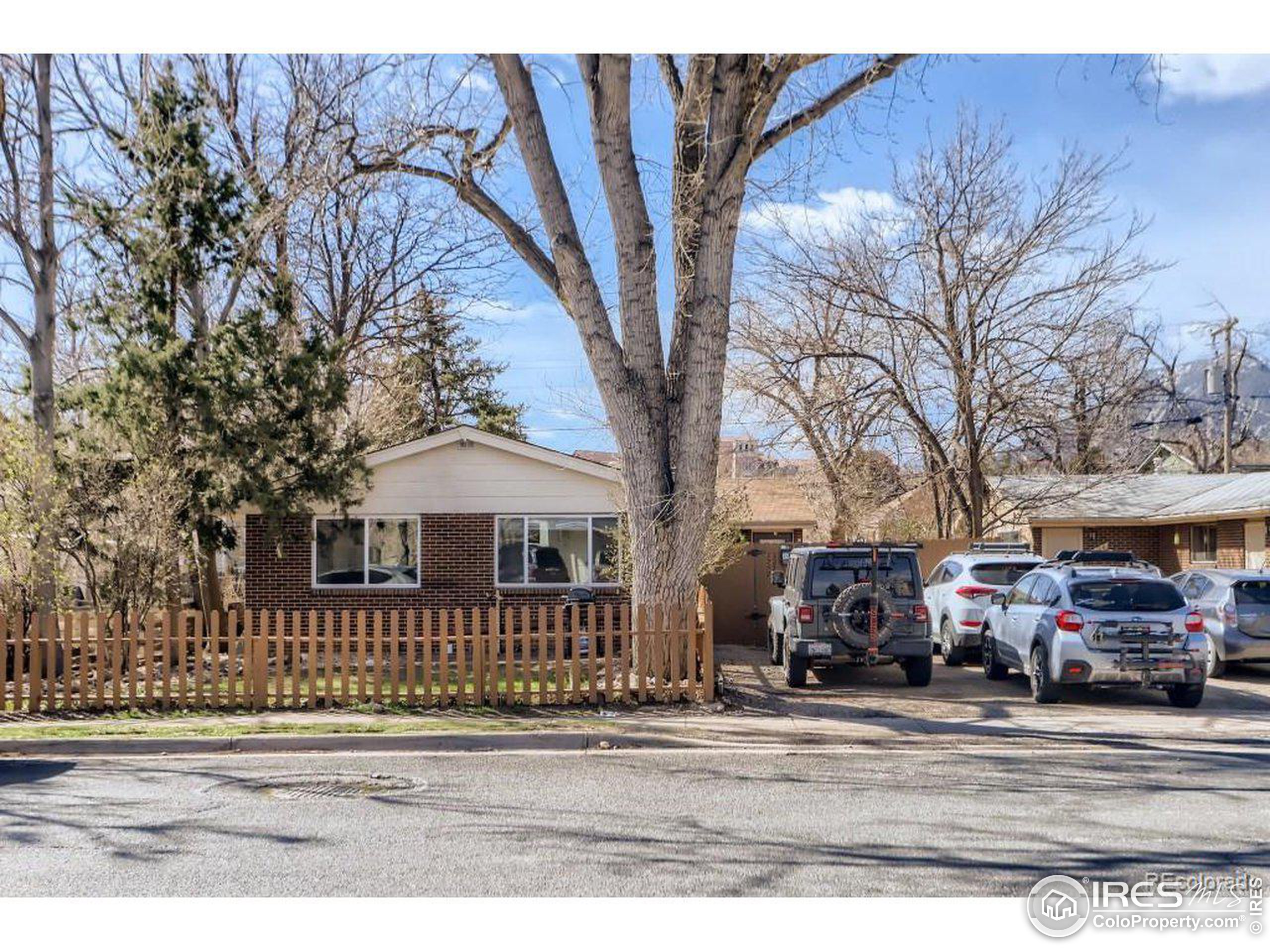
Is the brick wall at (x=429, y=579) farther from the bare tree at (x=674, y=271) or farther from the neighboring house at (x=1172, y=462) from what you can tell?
the neighboring house at (x=1172, y=462)

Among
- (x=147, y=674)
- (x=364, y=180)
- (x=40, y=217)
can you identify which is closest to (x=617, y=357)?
(x=364, y=180)

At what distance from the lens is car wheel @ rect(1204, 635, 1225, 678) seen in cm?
1479

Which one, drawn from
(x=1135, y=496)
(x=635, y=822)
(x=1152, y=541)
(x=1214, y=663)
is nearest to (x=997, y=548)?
(x=1214, y=663)

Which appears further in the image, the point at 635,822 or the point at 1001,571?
the point at 1001,571

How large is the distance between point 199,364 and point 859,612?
11.1 metres

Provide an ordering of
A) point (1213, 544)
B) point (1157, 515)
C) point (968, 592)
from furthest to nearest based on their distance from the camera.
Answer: point (1157, 515), point (1213, 544), point (968, 592)

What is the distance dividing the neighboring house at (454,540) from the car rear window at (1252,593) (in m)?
9.78

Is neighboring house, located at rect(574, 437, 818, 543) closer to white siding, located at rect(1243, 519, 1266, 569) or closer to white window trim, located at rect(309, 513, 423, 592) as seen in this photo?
white window trim, located at rect(309, 513, 423, 592)

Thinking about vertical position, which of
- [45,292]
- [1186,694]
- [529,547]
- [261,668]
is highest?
[45,292]

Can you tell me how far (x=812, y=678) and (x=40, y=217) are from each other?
1303 centimetres

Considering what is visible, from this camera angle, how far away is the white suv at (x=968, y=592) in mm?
15695

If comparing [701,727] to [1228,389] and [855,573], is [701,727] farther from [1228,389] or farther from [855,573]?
[1228,389]

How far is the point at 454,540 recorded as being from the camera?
1902cm
